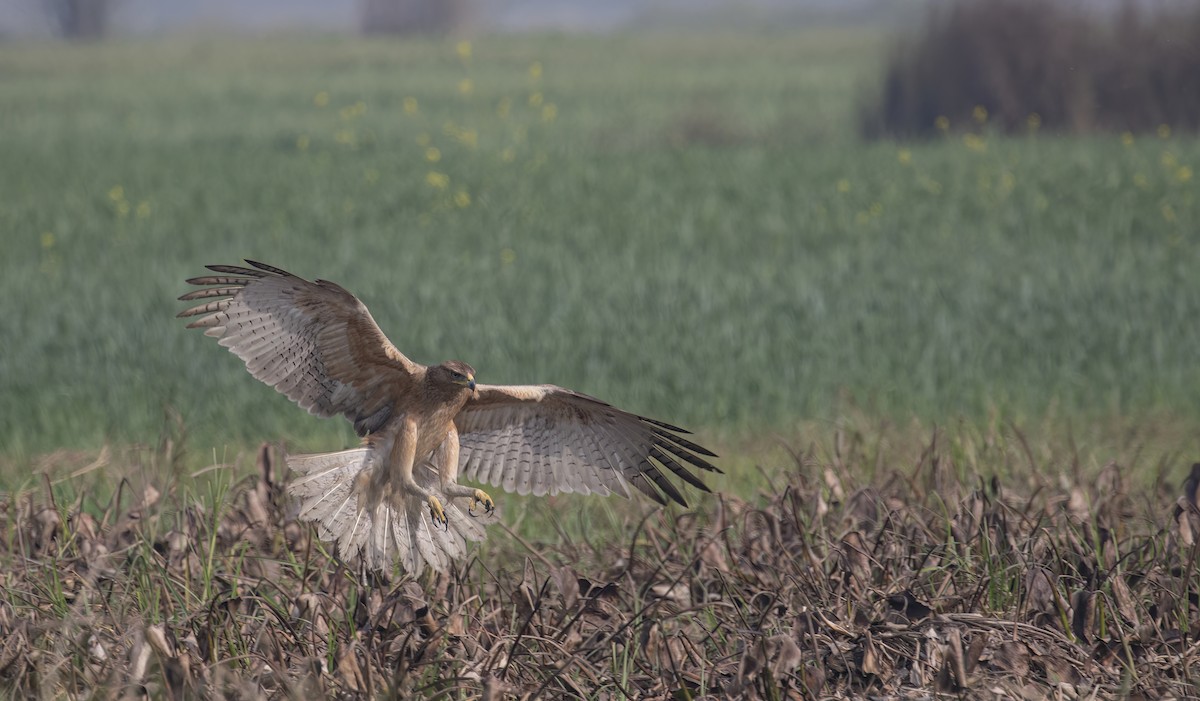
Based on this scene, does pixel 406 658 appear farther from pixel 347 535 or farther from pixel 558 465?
pixel 558 465

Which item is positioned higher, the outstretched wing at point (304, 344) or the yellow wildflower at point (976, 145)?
the outstretched wing at point (304, 344)

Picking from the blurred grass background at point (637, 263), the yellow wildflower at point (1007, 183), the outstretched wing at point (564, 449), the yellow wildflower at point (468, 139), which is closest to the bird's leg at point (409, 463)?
the outstretched wing at point (564, 449)

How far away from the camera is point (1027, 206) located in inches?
595

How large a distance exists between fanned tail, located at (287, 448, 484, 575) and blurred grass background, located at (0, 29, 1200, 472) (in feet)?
11.6

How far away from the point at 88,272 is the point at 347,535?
9574 mm

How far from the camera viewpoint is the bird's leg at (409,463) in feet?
12.6

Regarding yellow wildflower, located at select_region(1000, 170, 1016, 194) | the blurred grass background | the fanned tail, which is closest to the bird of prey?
the fanned tail

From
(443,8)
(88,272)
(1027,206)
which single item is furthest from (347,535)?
(443,8)

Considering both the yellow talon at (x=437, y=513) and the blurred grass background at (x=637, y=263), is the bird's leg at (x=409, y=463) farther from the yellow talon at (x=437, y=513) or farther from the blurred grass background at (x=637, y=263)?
the blurred grass background at (x=637, y=263)

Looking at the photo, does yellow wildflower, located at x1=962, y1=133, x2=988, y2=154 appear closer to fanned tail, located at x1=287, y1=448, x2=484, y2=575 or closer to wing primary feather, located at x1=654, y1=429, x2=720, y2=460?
wing primary feather, located at x1=654, y1=429, x2=720, y2=460

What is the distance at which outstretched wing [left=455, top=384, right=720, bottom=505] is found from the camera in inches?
168

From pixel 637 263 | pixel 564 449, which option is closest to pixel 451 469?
pixel 564 449

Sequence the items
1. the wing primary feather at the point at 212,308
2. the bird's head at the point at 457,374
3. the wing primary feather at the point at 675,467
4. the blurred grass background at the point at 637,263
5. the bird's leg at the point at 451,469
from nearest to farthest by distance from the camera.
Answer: the bird's head at the point at 457,374 < the bird's leg at the point at 451,469 < the wing primary feather at the point at 212,308 < the wing primary feather at the point at 675,467 < the blurred grass background at the point at 637,263

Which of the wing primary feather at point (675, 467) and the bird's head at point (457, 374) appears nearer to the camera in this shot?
the bird's head at point (457, 374)
